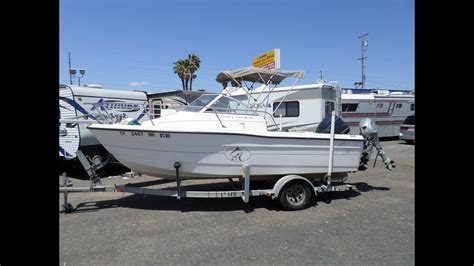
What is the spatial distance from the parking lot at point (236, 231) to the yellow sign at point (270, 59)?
46.4 feet

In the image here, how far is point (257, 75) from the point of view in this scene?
7.09m

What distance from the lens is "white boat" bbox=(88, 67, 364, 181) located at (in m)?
5.48

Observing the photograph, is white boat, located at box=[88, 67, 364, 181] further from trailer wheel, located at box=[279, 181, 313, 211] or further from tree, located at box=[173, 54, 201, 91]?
tree, located at box=[173, 54, 201, 91]

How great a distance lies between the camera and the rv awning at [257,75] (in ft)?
22.7

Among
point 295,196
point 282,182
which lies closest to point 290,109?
point 295,196

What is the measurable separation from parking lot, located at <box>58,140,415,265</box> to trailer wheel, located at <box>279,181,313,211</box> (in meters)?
0.15

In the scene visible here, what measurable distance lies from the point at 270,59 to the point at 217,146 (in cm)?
1639

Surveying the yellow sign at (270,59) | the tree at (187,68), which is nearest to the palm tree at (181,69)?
the tree at (187,68)

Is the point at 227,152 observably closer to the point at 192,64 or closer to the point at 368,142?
the point at 368,142

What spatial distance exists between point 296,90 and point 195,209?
702 cm

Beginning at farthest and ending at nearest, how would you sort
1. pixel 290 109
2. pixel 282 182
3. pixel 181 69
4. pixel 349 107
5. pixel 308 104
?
pixel 181 69
pixel 349 107
pixel 290 109
pixel 308 104
pixel 282 182
